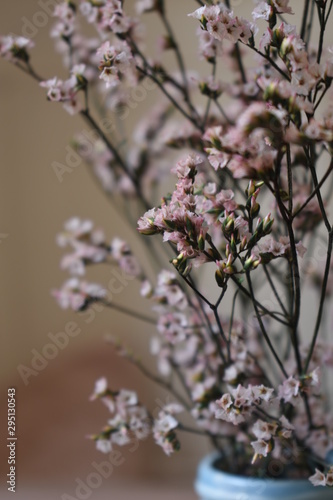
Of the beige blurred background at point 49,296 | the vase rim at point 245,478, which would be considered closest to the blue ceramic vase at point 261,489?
the vase rim at point 245,478

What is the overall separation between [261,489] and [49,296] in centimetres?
95

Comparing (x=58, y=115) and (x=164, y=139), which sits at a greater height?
(x=58, y=115)

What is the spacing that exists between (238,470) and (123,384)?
0.79 m

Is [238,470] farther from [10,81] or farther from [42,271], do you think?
[10,81]

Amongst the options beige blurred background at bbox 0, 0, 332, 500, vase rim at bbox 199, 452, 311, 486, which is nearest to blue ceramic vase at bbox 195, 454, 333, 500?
vase rim at bbox 199, 452, 311, 486

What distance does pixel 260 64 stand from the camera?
669mm

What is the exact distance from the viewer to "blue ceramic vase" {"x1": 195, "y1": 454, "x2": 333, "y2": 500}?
0.68 metres

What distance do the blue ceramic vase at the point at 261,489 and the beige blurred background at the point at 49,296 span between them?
69cm

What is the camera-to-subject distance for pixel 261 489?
2.23 feet

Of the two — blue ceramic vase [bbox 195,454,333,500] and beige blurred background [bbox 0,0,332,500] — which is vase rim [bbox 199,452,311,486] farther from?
beige blurred background [bbox 0,0,332,500]

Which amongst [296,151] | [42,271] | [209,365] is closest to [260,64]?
[296,151]

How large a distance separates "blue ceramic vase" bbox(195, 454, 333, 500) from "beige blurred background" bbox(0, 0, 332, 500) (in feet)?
2.27

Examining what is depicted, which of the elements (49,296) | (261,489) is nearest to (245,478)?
(261,489)

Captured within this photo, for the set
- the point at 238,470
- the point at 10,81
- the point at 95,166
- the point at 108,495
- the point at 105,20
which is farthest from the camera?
the point at 10,81
